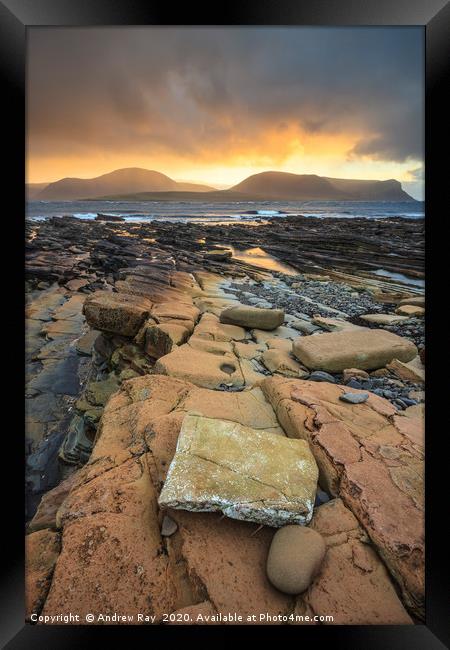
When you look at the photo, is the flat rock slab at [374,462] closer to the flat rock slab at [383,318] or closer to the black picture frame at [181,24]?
the black picture frame at [181,24]

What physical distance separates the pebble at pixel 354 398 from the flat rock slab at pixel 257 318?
1995mm

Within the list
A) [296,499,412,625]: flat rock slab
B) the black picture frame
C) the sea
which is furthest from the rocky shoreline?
the sea

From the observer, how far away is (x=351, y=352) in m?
3.77

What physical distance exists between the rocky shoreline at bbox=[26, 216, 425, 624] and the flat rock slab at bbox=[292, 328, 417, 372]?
19 mm

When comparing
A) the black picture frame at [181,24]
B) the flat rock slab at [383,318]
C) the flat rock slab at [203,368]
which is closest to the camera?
the black picture frame at [181,24]

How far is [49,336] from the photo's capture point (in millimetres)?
6227

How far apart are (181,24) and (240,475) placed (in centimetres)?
252

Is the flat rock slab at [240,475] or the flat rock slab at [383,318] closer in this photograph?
the flat rock slab at [240,475]

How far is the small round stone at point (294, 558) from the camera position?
143cm

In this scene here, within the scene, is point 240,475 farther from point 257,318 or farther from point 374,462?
point 257,318

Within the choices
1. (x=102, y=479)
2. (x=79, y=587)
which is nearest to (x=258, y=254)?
(x=102, y=479)

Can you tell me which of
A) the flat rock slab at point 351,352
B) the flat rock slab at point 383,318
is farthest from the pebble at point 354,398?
the flat rock slab at point 383,318
